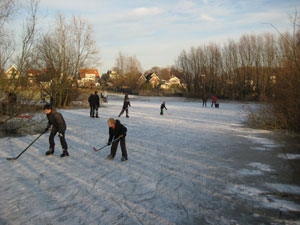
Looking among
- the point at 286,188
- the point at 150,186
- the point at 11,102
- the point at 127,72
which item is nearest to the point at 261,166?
the point at 286,188

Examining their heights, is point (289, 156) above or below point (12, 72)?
below

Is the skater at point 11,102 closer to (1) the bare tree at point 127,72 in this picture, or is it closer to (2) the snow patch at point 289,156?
(2) the snow patch at point 289,156

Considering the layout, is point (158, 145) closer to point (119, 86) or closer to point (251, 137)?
point (251, 137)

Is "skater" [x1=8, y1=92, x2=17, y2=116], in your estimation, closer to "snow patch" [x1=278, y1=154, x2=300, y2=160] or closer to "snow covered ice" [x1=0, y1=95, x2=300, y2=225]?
"snow covered ice" [x1=0, y1=95, x2=300, y2=225]

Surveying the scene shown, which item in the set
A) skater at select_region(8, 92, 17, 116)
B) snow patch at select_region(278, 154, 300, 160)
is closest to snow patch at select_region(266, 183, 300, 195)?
snow patch at select_region(278, 154, 300, 160)

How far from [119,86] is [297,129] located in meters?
62.3

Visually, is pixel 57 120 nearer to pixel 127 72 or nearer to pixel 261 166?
pixel 261 166

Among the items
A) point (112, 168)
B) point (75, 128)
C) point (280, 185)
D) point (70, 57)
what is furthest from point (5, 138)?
point (70, 57)

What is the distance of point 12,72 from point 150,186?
24.7 feet

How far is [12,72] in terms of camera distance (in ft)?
30.8

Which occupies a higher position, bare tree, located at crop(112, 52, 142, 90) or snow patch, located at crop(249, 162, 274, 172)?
bare tree, located at crop(112, 52, 142, 90)

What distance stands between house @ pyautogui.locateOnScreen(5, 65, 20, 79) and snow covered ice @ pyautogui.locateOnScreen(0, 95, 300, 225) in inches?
100

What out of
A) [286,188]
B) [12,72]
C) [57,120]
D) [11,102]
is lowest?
[286,188]

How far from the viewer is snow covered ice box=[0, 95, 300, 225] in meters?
3.78
